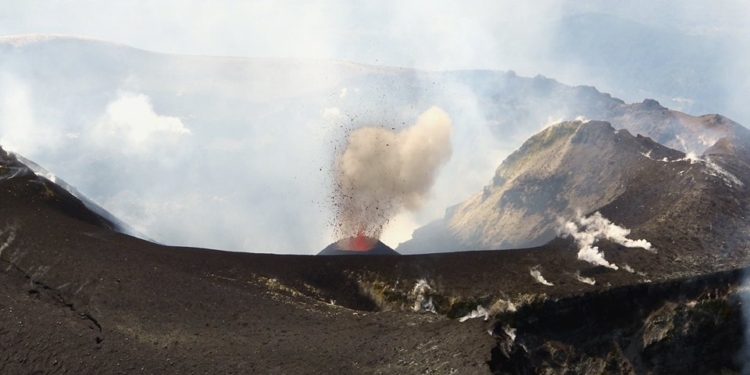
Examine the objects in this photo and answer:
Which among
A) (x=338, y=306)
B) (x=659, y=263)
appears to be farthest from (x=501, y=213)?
(x=338, y=306)

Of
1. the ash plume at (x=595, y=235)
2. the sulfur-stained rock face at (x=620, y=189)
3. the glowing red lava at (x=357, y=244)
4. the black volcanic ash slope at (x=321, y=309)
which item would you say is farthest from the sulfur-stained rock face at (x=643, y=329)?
the glowing red lava at (x=357, y=244)

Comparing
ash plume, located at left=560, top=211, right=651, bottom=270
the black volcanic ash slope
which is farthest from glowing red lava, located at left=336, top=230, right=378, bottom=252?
the black volcanic ash slope

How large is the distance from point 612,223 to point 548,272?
17756 millimetres

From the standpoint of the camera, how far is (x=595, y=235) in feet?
235

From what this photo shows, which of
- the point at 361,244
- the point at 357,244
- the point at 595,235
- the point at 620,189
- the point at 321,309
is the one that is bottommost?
the point at 321,309

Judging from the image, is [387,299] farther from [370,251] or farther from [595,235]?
[370,251]

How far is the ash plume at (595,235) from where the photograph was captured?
216 ft

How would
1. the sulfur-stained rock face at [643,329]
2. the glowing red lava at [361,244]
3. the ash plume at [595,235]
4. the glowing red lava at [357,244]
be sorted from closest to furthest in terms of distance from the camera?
the sulfur-stained rock face at [643,329] → the ash plume at [595,235] → the glowing red lava at [361,244] → the glowing red lava at [357,244]

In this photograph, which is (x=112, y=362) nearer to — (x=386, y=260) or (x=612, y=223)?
(x=386, y=260)

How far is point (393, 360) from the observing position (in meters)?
44.2

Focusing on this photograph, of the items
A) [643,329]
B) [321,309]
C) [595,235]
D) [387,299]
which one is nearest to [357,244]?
[595,235]

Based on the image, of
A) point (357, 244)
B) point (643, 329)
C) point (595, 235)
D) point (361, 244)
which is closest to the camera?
point (643, 329)

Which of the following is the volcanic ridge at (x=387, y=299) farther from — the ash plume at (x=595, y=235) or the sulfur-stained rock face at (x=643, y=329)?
the ash plume at (x=595, y=235)

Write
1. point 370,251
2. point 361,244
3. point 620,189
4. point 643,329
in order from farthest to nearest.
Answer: point 361,244 < point 370,251 < point 620,189 < point 643,329
